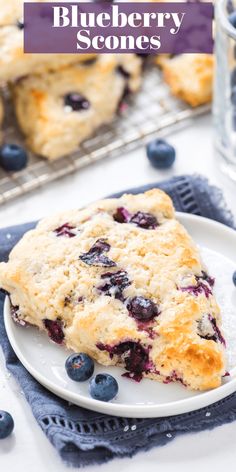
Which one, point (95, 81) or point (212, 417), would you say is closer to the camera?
point (212, 417)

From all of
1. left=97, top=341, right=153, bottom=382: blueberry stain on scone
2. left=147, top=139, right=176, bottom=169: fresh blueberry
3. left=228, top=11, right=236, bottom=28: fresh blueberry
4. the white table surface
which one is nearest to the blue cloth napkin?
the white table surface

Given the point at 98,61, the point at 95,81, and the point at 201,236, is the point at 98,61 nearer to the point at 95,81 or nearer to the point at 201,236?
the point at 95,81

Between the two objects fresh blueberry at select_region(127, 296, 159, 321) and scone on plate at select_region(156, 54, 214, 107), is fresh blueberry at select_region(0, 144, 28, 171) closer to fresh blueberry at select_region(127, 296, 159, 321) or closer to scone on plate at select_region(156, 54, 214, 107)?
scone on plate at select_region(156, 54, 214, 107)

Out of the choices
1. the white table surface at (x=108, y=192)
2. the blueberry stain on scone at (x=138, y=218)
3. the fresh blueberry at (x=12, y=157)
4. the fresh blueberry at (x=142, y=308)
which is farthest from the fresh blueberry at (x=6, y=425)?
the fresh blueberry at (x=12, y=157)

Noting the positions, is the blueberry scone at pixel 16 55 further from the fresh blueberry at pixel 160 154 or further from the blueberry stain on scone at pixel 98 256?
the blueberry stain on scone at pixel 98 256

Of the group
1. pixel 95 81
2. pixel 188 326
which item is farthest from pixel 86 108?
pixel 188 326

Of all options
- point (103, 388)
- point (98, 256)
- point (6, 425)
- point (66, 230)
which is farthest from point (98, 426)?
point (66, 230)

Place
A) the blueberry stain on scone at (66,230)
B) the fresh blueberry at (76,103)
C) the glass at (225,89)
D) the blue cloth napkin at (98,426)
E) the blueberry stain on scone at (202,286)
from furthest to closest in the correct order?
the fresh blueberry at (76,103)
the glass at (225,89)
the blueberry stain on scone at (66,230)
the blueberry stain on scone at (202,286)
the blue cloth napkin at (98,426)
